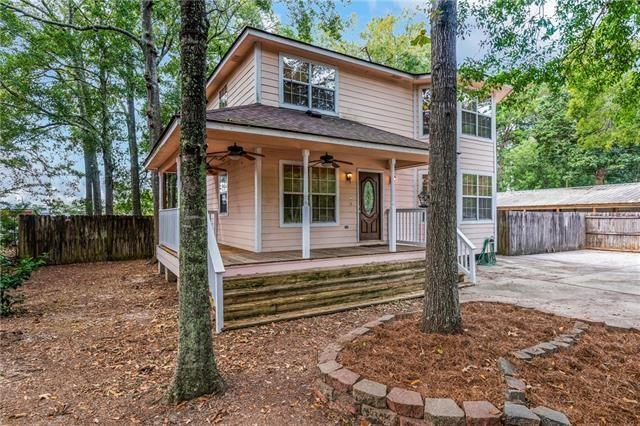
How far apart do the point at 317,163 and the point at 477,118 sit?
22.6ft

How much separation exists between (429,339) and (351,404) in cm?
120

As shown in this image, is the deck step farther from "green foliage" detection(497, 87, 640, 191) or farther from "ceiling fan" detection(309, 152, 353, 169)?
"green foliage" detection(497, 87, 640, 191)

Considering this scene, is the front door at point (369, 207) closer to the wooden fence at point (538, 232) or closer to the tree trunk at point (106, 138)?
the wooden fence at point (538, 232)

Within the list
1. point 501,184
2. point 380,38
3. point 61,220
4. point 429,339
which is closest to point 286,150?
point 429,339

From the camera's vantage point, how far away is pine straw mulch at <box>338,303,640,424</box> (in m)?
2.46

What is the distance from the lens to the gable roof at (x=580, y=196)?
16744mm

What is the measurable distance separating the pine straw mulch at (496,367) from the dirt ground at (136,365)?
0.69 meters

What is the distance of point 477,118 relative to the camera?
441 inches

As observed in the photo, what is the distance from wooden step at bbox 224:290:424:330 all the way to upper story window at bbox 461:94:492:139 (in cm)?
692

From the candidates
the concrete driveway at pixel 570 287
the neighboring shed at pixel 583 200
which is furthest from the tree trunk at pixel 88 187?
Answer: the neighboring shed at pixel 583 200

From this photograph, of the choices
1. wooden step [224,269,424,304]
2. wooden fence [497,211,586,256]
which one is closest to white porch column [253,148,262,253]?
wooden step [224,269,424,304]

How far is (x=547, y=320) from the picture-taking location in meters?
4.12

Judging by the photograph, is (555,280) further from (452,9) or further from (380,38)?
(380,38)

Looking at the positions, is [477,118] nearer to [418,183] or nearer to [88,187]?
[418,183]
